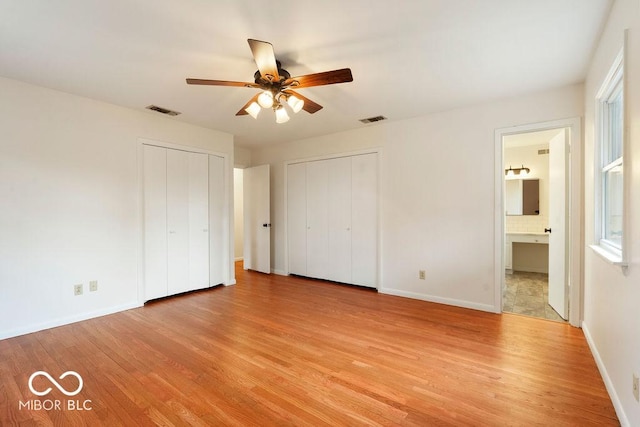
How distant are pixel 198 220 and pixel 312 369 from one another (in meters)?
2.94

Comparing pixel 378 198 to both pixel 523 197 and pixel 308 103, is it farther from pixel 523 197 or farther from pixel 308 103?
pixel 523 197

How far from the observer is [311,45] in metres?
2.20

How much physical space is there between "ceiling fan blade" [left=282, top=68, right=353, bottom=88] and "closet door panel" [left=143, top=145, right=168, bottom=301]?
2.42 meters

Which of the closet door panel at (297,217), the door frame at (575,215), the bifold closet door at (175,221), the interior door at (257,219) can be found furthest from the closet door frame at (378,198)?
the door frame at (575,215)

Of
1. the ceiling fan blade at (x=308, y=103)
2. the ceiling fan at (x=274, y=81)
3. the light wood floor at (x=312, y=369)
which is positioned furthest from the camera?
the ceiling fan blade at (x=308, y=103)

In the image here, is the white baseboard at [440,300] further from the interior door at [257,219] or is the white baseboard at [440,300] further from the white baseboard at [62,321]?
the white baseboard at [62,321]

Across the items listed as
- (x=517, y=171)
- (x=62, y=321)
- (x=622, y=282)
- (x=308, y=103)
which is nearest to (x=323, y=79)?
(x=308, y=103)

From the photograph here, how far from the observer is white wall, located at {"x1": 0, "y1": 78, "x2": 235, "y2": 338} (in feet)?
9.04

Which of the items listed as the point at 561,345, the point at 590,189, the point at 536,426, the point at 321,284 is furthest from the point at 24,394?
the point at 590,189

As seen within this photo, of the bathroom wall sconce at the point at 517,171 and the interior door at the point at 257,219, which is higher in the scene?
the bathroom wall sconce at the point at 517,171

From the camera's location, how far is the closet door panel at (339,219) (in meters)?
4.59

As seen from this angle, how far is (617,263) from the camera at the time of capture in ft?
5.30

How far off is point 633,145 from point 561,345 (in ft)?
6.10

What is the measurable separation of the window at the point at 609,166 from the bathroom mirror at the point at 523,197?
3619mm
